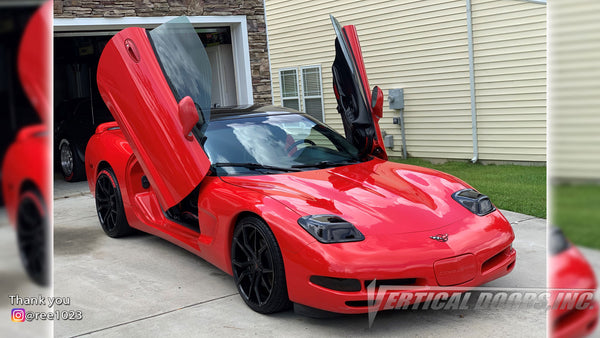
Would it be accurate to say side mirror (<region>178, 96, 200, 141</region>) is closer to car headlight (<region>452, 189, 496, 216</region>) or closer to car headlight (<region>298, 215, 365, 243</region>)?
car headlight (<region>298, 215, 365, 243</region>)

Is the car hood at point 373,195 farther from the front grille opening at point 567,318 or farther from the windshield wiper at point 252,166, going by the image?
the front grille opening at point 567,318

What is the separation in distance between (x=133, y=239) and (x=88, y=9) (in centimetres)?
379

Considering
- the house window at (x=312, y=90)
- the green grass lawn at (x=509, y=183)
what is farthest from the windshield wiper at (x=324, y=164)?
the house window at (x=312, y=90)

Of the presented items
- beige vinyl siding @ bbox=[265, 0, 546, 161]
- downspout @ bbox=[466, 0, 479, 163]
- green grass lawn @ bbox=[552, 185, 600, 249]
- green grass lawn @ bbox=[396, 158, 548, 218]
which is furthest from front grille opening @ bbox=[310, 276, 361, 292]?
downspout @ bbox=[466, 0, 479, 163]

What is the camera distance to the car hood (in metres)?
3.74

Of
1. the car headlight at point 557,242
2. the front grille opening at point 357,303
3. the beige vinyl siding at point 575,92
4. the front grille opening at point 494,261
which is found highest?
the beige vinyl siding at point 575,92

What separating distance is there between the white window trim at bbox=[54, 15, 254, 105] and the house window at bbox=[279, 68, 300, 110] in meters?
4.83

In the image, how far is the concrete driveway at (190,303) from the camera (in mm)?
3701

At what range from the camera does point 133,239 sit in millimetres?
6199

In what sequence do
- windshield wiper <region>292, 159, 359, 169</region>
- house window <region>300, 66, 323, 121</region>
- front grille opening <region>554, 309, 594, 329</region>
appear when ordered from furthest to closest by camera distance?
house window <region>300, 66, 323, 121</region> → windshield wiper <region>292, 159, 359, 169</region> → front grille opening <region>554, 309, 594, 329</region>

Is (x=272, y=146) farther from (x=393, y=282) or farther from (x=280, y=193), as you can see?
(x=393, y=282)

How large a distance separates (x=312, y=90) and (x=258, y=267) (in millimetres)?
10626

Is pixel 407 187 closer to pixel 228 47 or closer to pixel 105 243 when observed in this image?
pixel 105 243

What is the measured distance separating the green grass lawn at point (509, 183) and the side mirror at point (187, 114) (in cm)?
399
